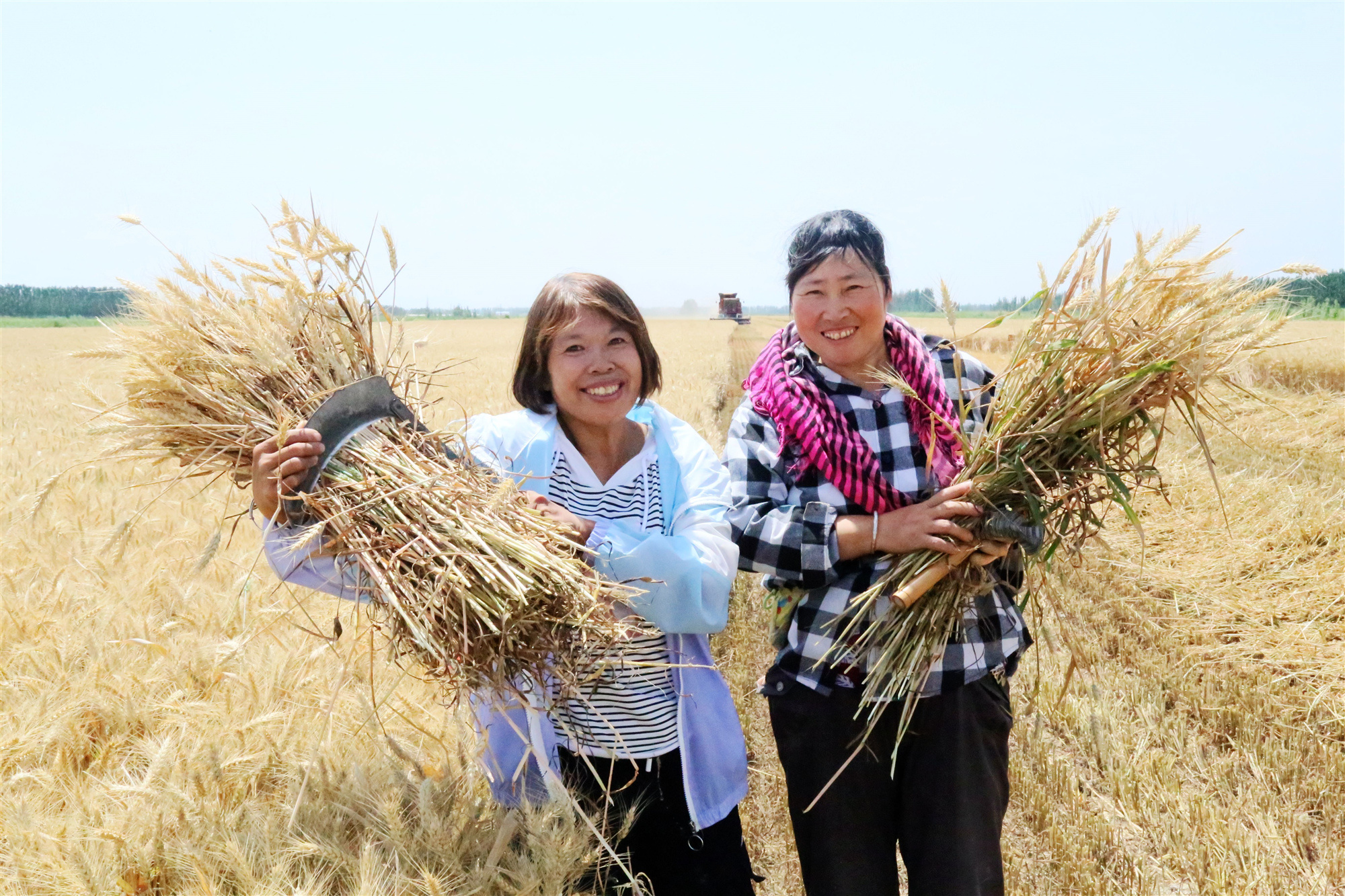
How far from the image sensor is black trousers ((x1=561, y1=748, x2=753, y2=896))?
1.78 metres

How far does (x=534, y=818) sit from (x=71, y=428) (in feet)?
23.0

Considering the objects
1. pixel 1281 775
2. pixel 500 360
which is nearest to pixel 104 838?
pixel 1281 775

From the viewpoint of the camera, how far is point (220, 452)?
1.57m

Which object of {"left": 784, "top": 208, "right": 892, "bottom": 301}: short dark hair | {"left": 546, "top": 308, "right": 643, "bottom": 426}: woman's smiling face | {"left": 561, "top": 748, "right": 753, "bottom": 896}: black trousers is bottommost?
{"left": 561, "top": 748, "right": 753, "bottom": 896}: black trousers

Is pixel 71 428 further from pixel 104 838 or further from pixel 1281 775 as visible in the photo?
pixel 1281 775

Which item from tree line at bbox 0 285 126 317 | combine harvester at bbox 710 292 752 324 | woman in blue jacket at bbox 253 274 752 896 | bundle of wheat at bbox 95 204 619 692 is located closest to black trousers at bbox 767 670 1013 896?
woman in blue jacket at bbox 253 274 752 896

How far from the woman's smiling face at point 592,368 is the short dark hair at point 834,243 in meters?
0.41

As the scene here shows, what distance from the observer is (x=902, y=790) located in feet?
6.03

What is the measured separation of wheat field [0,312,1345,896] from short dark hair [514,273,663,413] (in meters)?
0.19

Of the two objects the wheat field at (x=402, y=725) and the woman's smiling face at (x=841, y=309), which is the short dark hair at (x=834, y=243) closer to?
the woman's smiling face at (x=841, y=309)

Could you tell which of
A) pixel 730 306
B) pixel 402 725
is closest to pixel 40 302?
pixel 730 306

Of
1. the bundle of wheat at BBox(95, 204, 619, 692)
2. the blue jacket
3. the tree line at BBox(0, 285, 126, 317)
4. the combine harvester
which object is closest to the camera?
the bundle of wheat at BBox(95, 204, 619, 692)

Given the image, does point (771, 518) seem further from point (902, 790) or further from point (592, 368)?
point (902, 790)

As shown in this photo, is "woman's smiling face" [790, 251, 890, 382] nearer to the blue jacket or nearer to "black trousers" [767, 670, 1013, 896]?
the blue jacket
